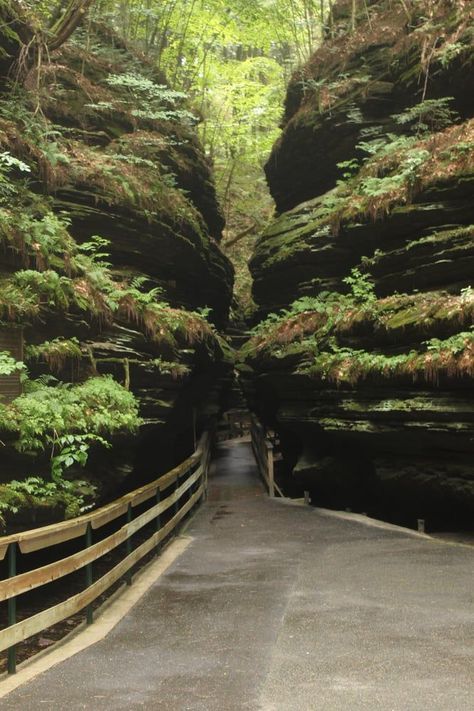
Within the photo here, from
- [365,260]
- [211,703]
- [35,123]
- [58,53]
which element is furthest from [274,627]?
[58,53]

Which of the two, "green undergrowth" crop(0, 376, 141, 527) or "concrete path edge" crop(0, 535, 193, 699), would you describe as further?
"green undergrowth" crop(0, 376, 141, 527)

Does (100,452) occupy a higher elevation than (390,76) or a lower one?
lower

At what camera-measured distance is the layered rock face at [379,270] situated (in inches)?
429

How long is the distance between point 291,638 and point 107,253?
397 inches

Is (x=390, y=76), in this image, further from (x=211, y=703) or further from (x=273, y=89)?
(x=211, y=703)

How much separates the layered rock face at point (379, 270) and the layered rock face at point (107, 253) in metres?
3.08

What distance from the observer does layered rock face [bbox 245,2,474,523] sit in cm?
1091

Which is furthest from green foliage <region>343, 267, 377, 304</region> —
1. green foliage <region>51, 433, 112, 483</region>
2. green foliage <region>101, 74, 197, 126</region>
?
green foliage <region>51, 433, 112, 483</region>

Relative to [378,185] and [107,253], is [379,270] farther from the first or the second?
[107,253]

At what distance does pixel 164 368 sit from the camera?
12789mm

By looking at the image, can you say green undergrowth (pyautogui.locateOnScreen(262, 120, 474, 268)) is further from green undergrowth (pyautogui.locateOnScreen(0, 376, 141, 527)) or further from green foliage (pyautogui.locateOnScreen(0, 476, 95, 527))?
green foliage (pyautogui.locateOnScreen(0, 476, 95, 527))

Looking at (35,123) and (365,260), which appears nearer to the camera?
(35,123)

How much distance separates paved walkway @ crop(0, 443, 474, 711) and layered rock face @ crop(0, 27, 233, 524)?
10.9ft

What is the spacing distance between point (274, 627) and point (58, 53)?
16.9m
